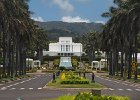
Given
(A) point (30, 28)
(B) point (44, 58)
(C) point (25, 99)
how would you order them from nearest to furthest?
(C) point (25, 99) → (A) point (30, 28) → (B) point (44, 58)

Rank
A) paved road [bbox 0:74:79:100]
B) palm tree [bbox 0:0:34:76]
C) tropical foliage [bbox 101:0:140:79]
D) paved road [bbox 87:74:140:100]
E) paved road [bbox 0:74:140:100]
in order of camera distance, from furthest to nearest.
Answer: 1. tropical foliage [bbox 101:0:140:79]
2. palm tree [bbox 0:0:34:76]
3. paved road [bbox 87:74:140:100]
4. paved road [bbox 0:74:140:100]
5. paved road [bbox 0:74:79:100]

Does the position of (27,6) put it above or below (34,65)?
above

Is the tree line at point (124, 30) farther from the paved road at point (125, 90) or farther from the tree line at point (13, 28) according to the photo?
the paved road at point (125, 90)

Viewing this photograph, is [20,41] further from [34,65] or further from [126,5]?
[34,65]

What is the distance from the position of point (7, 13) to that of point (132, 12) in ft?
57.1

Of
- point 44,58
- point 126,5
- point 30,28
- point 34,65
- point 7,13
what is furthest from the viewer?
point 44,58

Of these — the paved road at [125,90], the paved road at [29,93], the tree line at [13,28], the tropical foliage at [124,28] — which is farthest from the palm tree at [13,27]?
the paved road at [125,90]

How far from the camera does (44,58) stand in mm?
190875

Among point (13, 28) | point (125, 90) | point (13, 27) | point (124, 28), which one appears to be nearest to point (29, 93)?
point (125, 90)

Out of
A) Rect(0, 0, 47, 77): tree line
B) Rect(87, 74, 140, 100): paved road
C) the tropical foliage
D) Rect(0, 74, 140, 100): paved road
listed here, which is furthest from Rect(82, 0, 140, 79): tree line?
Rect(0, 74, 140, 100): paved road

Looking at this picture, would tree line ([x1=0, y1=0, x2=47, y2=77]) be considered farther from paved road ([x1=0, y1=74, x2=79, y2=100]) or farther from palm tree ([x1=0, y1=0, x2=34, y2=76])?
paved road ([x1=0, y1=74, x2=79, y2=100])

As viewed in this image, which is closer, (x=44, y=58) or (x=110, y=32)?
(x=110, y=32)

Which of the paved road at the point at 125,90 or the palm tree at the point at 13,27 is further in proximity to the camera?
the palm tree at the point at 13,27

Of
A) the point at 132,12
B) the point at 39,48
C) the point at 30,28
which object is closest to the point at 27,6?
the point at 30,28
